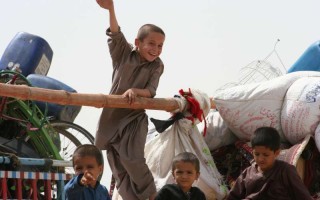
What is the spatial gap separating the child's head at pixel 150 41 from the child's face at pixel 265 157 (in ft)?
2.95

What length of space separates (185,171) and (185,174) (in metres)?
0.02

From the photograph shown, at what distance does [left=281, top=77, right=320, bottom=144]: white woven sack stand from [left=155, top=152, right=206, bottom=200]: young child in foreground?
0.95 metres

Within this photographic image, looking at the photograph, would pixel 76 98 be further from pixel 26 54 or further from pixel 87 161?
pixel 26 54

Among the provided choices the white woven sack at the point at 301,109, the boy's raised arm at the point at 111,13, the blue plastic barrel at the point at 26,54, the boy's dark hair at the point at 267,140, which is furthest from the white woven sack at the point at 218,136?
the blue plastic barrel at the point at 26,54

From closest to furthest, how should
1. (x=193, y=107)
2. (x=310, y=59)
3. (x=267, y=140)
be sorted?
(x=267, y=140)
(x=193, y=107)
(x=310, y=59)

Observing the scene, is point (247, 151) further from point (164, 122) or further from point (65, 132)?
point (65, 132)

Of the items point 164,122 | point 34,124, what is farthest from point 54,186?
point 164,122

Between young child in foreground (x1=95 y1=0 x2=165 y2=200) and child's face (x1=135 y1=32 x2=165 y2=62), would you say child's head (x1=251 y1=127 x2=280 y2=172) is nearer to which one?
young child in foreground (x1=95 y1=0 x2=165 y2=200)

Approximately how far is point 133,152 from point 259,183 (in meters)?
0.80

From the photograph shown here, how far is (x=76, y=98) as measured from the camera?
5434mm

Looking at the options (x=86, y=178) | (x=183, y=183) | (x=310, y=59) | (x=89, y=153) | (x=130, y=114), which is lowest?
(x=183, y=183)

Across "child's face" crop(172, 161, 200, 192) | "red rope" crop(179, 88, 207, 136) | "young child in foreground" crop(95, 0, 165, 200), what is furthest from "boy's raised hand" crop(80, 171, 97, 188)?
"red rope" crop(179, 88, 207, 136)

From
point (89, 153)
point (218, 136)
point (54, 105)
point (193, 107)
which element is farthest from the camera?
point (54, 105)

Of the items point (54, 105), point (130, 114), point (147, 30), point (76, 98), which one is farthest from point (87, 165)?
point (54, 105)
